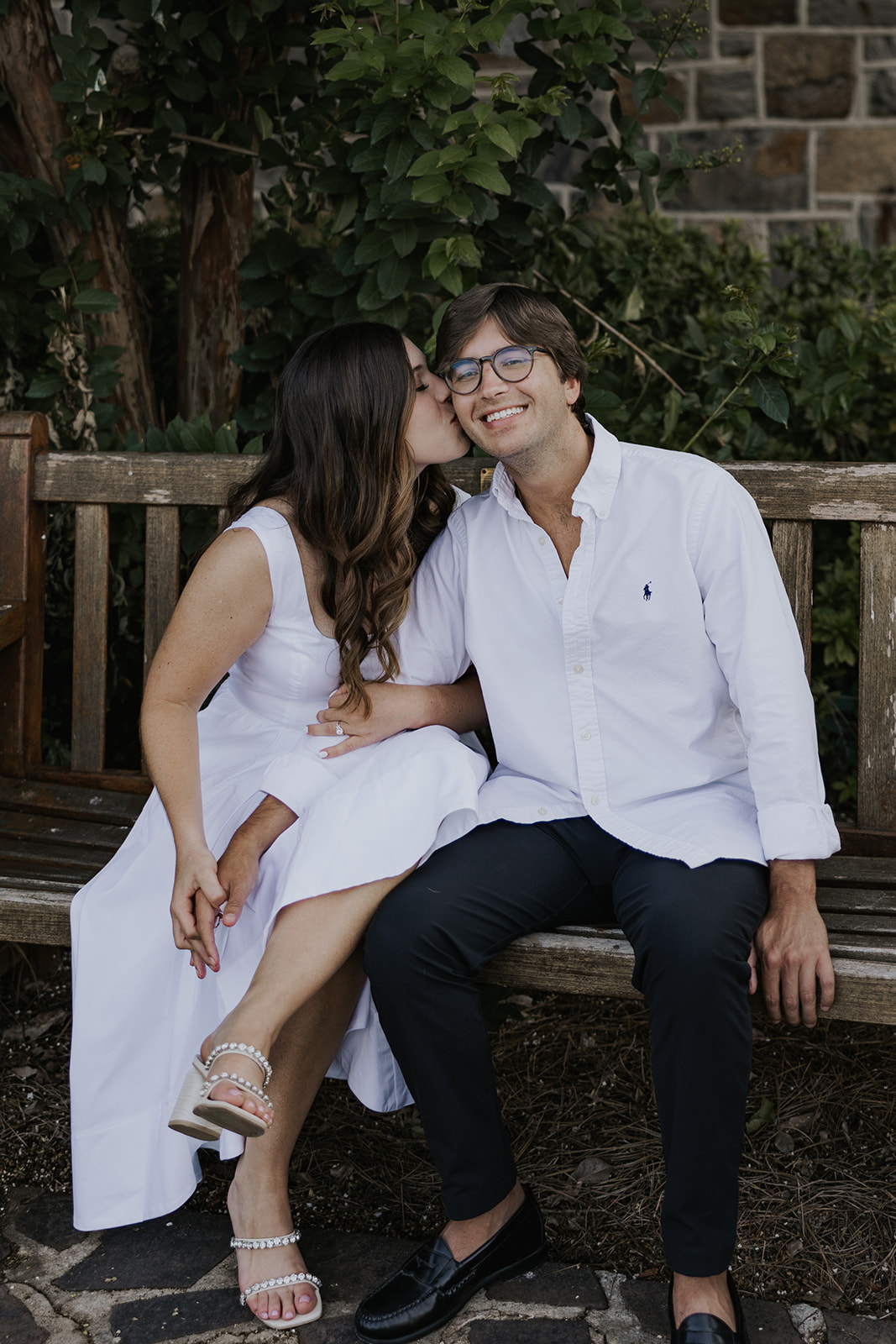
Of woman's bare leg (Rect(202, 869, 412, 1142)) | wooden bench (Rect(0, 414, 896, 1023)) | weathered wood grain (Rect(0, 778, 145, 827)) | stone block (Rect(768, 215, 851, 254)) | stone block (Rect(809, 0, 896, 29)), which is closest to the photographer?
woman's bare leg (Rect(202, 869, 412, 1142))

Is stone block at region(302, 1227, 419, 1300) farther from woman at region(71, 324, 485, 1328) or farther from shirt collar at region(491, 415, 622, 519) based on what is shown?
shirt collar at region(491, 415, 622, 519)

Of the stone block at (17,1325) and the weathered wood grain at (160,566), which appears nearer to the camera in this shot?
the stone block at (17,1325)

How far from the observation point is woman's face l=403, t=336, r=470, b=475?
2.44 m

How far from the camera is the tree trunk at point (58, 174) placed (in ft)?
11.1

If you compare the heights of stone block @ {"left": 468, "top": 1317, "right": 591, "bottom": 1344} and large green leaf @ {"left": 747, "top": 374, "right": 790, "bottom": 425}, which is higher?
large green leaf @ {"left": 747, "top": 374, "right": 790, "bottom": 425}

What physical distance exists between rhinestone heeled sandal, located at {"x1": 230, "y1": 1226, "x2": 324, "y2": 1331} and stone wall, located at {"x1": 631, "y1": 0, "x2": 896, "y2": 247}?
4.69 meters

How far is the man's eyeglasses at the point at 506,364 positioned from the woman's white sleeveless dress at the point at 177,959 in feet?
1.49

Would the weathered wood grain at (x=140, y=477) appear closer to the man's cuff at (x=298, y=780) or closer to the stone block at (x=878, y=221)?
the man's cuff at (x=298, y=780)

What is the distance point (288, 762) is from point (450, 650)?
1.42ft

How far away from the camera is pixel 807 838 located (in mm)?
2045

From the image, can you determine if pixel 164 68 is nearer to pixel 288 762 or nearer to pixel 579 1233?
pixel 288 762

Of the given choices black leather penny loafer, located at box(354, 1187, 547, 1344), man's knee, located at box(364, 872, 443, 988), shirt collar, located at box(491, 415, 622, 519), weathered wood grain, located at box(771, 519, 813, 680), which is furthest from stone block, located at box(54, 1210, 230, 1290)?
weathered wood grain, located at box(771, 519, 813, 680)

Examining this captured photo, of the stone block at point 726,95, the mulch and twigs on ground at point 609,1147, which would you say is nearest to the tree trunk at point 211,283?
the mulch and twigs on ground at point 609,1147

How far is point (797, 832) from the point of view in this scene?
2053 millimetres
